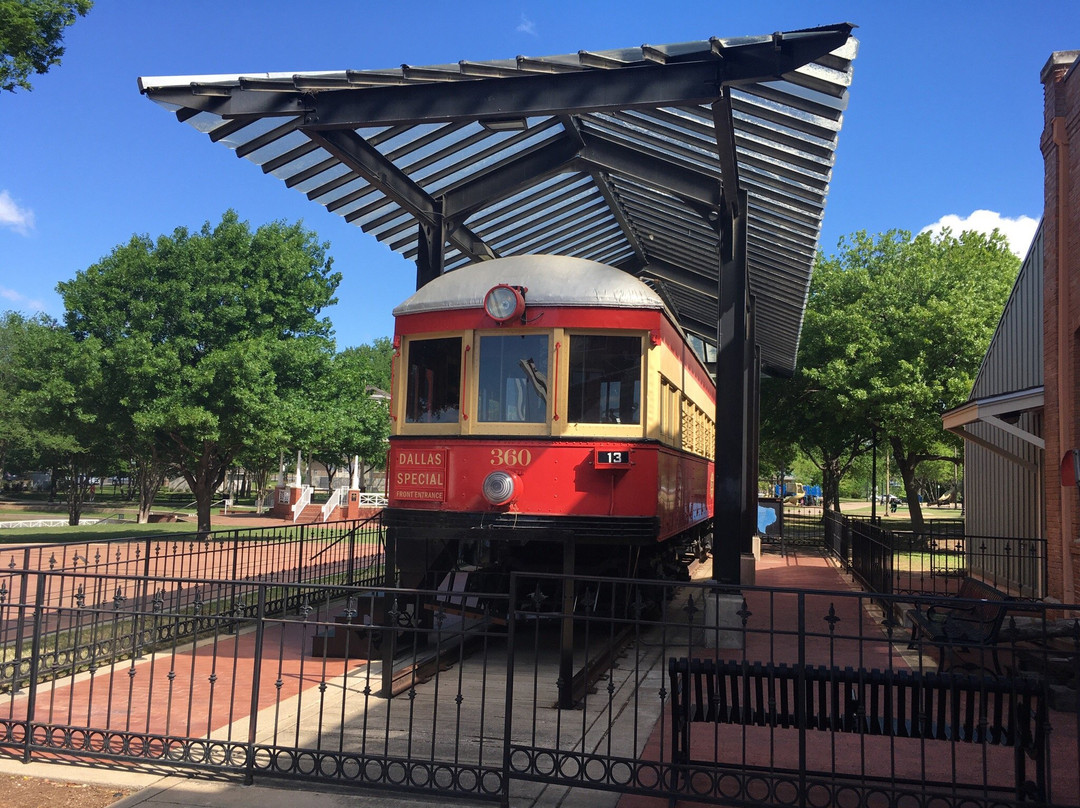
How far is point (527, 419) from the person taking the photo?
8.56 meters

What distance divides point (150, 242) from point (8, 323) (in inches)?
1489

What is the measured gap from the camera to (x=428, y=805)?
512cm

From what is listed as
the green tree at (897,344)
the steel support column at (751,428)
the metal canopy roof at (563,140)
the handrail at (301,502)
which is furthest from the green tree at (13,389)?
the green tree at (897,344)

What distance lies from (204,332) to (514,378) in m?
17.2

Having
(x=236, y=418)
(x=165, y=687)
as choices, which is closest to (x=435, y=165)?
(x=165, y=687)

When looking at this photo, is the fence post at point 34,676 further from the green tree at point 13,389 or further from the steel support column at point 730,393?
the green tree at point 13,389

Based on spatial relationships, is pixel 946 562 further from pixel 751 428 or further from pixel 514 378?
pixel 514 378

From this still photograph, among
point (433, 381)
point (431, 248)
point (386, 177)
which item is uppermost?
point (386, 177)

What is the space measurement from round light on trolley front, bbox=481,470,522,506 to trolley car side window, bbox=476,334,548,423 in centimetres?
63

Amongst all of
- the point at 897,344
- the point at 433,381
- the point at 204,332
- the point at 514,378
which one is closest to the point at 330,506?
the point at 204,332

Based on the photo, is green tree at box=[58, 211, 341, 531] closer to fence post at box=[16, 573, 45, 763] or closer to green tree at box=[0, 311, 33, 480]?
green tree at box=[0, 311, 33, 480]

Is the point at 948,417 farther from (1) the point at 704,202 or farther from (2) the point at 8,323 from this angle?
(2) the point at 8,323

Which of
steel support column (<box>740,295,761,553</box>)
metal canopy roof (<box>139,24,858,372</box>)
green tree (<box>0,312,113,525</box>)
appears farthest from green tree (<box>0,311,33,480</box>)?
steel support column (<box>740,295,761,553</box>)

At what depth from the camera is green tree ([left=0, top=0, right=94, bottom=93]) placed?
41.4 ft
